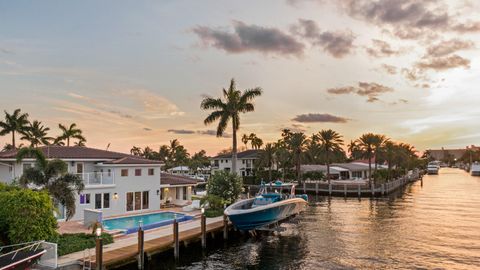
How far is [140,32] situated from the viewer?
35.9 metres

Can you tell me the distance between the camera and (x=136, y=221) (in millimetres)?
35406

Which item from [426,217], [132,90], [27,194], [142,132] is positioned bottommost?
[426,217]

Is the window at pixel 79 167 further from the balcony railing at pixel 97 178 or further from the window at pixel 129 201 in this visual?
the window at pixel 129 201

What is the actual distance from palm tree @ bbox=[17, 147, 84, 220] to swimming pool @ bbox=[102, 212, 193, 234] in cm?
445

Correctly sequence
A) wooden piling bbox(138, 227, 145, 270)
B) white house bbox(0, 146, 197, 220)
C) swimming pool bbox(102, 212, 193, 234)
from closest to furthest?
1. wooden piling bbox(138, 227, 145, 270)
2. swimming pool bbox(102, 212, 193, 234)
3. white house bbox(0, 146, 197, 220)

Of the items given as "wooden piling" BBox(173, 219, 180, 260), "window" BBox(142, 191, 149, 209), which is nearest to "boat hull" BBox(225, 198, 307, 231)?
"wooden piling" BBox(173, 219, 180, 260)

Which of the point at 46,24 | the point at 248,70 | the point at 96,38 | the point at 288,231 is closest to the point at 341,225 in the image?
the point at 288,231

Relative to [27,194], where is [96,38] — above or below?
above

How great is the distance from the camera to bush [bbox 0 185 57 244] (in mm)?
21656

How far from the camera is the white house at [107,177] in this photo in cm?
3600

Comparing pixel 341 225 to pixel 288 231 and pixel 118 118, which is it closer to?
pixel 288 231

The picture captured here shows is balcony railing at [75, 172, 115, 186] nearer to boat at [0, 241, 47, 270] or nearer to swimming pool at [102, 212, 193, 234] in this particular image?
swimming pool at [102, 212, 193, 234]

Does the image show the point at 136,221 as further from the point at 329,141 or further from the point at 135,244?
the point at 329,141

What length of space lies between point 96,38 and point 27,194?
60.2 ft
